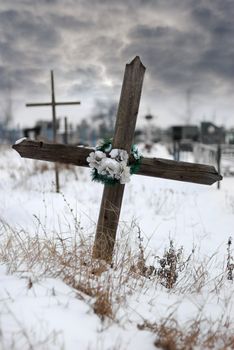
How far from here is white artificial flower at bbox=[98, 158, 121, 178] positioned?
2.50 meters

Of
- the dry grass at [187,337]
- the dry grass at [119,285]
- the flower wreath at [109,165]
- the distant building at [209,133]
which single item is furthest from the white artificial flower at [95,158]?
the distant building at [209,133]

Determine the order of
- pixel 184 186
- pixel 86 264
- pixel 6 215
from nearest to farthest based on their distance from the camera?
pixel 86 264 < pixel 6 215 < pixel 184 186

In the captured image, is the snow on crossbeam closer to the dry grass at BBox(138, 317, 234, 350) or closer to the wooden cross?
the wooden cross

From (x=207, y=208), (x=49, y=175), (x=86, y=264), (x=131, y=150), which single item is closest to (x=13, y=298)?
(x=86, y=264)

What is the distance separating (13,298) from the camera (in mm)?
1757

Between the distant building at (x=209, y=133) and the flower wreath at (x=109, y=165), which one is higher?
the distant building at (x=209, y=133)

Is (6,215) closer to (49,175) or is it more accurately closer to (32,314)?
A: (32,314)

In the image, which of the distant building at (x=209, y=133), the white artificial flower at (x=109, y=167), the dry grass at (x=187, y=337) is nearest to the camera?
the dry grass at (x=187, y=337)

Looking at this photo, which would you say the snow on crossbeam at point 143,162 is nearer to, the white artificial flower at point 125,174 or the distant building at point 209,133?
the white artificial flower at point 125,174

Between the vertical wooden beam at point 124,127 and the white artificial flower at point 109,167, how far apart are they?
199 millimetres

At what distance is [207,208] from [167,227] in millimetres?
1567

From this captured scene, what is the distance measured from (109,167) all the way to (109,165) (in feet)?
0.05

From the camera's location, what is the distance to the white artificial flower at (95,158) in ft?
8.45

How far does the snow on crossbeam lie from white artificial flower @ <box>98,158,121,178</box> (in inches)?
8.6
